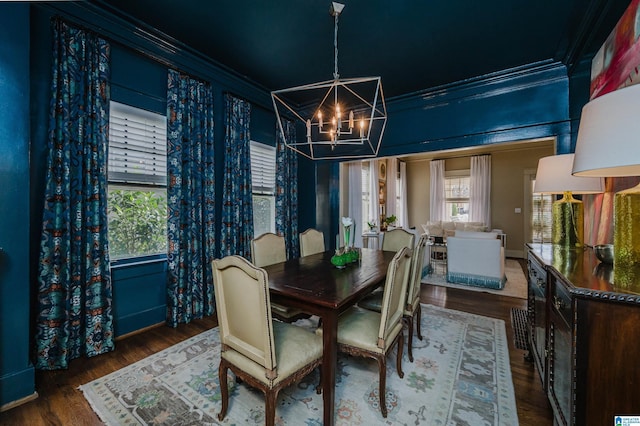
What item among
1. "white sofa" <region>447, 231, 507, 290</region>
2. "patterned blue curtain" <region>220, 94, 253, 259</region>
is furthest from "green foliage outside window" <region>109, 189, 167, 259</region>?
"white sofa" <region>447, 231, 507, 290</region>

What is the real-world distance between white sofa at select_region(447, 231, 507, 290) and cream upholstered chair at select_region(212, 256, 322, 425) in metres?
3.49

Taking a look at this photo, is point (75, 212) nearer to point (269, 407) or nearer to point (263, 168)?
point (269, 407)

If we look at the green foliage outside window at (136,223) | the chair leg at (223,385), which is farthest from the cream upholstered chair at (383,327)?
the green foliage outside window at (136,223)

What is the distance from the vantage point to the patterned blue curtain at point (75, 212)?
201 centimetres

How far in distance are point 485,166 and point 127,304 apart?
8.16 m

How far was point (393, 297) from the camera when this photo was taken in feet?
5.45

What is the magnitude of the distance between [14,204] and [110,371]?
1.36 metres

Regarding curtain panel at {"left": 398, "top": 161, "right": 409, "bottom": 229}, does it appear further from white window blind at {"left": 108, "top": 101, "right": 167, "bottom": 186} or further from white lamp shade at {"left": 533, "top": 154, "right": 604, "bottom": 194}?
white window blind at {"left": 108, "top": 101, "right": 167, "bottom": 186}

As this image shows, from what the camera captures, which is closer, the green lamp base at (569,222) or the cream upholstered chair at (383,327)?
the cream upholstered chair at (383,327)

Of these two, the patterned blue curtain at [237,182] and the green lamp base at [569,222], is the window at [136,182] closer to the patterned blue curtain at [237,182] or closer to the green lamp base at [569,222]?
the patterned blue curtain at [237,182]

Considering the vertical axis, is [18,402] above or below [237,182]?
below

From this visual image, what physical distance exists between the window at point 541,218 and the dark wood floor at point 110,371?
4791 millimetres

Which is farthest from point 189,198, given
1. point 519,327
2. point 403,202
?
point 403,202

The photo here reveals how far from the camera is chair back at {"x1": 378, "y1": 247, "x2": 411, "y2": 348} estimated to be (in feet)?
5.19
